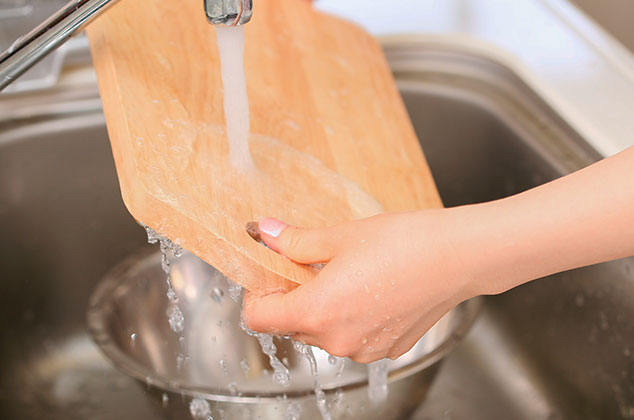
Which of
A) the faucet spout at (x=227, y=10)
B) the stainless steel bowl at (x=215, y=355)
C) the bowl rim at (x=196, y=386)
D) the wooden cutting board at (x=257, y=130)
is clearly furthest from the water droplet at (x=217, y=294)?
the faucet spout at (x=227, y=10)

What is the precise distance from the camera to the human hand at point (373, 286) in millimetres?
441

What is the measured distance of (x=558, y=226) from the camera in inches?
16.5

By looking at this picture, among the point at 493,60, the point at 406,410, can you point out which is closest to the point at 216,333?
the point at 406,410

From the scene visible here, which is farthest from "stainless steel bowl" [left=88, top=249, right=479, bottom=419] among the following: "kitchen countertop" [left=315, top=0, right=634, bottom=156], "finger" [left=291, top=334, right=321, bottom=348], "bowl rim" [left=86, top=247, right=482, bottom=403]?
"kitchen countertop" [left=315, top=0, right=634, bottom=156]

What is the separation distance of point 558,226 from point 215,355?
1.45 ft

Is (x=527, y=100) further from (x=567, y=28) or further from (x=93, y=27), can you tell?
(x=93, y=27)

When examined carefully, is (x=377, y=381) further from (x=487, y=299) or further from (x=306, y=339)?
(x=487, y=299)

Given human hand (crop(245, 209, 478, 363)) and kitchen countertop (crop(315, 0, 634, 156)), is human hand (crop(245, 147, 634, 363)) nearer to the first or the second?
human hand (crop(245, 209, 478, 363))

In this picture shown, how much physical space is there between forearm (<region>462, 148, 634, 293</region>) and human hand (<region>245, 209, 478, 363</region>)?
0.02m

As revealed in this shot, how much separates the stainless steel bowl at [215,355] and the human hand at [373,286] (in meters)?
0.15

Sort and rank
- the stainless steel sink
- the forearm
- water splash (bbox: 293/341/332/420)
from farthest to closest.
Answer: the stainless steel sink < water splash (bbox: 293/341/332/420) < the forearm

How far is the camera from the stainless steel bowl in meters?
0.62

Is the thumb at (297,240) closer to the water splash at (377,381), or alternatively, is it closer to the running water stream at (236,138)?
the running water stream at (236,138)

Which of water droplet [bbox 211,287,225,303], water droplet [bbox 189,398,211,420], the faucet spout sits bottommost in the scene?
water droplet [bbox 189,398,211,420]
